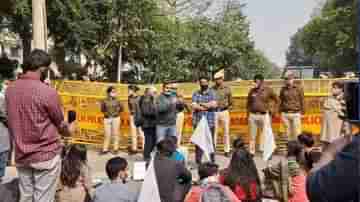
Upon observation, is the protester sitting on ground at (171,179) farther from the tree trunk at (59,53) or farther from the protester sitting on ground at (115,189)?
the tree trunk at (59,53)

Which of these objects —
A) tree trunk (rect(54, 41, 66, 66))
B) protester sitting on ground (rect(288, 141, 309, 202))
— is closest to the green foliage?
tree trunk (rect(54, 41, 66, 66))

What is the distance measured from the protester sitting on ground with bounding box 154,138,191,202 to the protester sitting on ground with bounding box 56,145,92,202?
793mm

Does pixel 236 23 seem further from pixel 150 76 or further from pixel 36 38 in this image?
pixel 36 38

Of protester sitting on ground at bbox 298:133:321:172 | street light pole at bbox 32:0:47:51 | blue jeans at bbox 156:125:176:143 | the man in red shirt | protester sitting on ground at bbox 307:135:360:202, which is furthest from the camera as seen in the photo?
street light pole at bbox 32:0:47:51

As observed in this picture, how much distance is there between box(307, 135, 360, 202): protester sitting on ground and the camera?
2059mm

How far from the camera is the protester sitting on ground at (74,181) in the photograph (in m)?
6.07

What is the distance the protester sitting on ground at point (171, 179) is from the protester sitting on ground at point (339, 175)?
4416mm

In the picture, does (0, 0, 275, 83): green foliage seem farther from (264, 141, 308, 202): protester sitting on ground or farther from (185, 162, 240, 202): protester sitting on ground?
(185, 162, 240, 202): protester sitting on ground

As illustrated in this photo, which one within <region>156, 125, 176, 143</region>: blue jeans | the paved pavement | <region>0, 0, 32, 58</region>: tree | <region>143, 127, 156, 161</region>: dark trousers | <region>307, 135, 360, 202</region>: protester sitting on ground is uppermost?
<region>0, 0, 32, 58</region>: tree

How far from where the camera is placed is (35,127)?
489 cm

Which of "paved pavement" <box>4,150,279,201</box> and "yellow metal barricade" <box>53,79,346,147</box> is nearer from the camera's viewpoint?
"paved pavement" <box>4,150,279,201</box>

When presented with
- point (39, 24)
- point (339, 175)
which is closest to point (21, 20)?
point (39, 24)

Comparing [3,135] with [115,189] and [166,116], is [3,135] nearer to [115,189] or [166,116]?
[115,189]

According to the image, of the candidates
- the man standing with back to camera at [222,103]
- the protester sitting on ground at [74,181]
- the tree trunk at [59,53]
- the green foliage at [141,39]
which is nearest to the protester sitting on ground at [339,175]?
the protester sitting on ground at [74,181]
